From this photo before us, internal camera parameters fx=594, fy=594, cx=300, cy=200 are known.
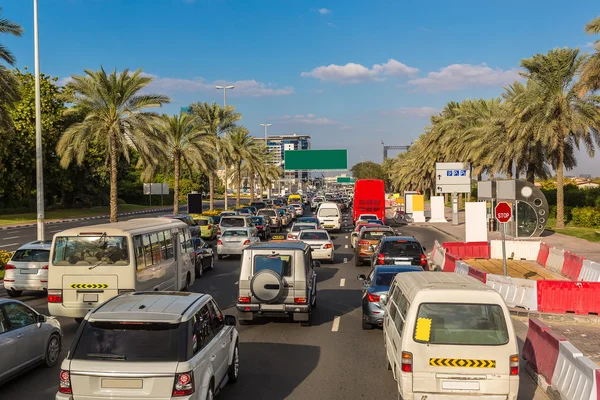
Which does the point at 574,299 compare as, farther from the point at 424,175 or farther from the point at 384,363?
the point at 424,175

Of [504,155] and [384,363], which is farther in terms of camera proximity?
[504,155]

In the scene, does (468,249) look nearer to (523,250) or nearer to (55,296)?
(523,250)

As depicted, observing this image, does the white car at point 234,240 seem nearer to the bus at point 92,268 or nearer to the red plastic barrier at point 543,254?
the red plastic barrier at point 543,254

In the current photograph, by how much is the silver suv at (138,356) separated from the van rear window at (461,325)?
111 inches

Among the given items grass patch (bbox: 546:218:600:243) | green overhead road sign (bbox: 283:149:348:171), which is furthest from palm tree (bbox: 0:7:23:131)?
green overhead road sign (bbox: 283:149:348:171)

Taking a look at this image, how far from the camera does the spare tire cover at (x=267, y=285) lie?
12.9m

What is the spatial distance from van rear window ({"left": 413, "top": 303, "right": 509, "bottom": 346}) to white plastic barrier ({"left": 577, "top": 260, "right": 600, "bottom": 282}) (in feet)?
42.4

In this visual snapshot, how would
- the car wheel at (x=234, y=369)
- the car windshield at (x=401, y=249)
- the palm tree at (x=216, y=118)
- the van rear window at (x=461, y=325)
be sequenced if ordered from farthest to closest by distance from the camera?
1. the palm tree at (x=216, y=118)
2. the car windshield at (x=401, y=249)
3. the car wheel at (x=234, y=369)
4. the van rear window at (x=461, y=325)

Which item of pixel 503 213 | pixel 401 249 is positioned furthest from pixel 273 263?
pixel 503 213

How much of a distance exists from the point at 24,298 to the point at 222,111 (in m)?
41.6

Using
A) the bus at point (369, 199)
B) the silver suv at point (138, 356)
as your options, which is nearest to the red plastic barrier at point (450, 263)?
the silver suv at point (138, 356)

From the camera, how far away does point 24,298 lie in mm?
17469

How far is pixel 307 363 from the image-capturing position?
10695 millimetres

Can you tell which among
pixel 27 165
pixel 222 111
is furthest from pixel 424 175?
pixel 27 165
